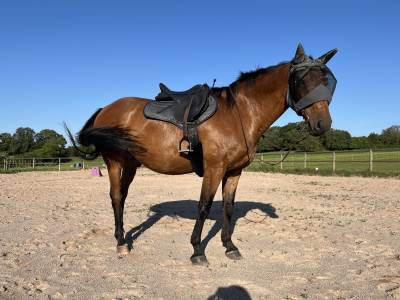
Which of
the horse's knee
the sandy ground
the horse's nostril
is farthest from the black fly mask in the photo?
the horse's knee

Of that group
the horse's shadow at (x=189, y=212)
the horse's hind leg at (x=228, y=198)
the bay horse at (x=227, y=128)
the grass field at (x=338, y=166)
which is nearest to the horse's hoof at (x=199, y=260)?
the bay horse at (x=227, y=128)

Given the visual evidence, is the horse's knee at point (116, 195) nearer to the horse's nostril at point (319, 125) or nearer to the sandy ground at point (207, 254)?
the sandy ground at point (207, 254)

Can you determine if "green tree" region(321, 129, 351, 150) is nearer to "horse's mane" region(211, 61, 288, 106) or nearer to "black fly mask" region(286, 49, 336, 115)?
"horse's mane" region(211, 61, 288, 106)

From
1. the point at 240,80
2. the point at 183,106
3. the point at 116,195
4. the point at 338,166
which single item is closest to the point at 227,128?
the point at 183,106

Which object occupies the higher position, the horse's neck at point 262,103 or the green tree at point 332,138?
the green tree at point 332,138

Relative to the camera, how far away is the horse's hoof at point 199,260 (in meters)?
4.46

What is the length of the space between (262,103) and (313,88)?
765 mm

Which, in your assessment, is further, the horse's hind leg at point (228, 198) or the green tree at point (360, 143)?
the green tree at point (360, 143)

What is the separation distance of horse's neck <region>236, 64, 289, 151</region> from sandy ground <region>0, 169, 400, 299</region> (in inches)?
65.5

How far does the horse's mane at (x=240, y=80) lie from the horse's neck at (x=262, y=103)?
0.05m

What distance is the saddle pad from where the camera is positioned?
4.56 m

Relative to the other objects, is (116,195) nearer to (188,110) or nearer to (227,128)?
(188,110)

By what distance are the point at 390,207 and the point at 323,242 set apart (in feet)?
14.1

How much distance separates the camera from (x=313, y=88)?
4035mm
